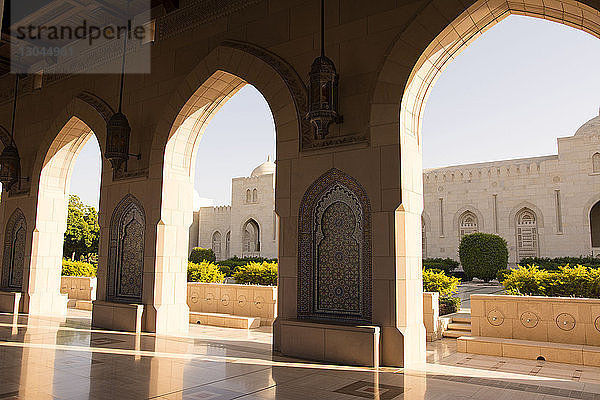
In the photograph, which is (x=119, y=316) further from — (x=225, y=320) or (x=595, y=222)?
(x=595, y=222)

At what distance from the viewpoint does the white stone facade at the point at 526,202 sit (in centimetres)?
1866

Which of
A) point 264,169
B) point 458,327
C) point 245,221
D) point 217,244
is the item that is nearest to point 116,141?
point 458,327

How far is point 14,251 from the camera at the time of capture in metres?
9.95

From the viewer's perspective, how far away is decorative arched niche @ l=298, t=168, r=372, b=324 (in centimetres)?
493

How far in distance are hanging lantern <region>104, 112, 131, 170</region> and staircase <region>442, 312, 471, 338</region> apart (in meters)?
5.75

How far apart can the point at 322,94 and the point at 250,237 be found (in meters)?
24.1

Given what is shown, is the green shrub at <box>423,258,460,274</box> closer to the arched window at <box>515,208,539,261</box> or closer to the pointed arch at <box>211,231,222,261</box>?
the arched window at <box>515,208,539,261</box>

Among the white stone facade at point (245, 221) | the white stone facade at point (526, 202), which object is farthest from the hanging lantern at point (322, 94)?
the white stone facade at point (245, 221)

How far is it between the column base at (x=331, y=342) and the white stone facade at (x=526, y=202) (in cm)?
1722

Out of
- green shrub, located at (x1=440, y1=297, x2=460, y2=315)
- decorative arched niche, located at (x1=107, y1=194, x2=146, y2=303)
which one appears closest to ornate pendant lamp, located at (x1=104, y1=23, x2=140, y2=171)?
decorative arched niche, located at (x1=107, y1=194, x2=146, y2=303)

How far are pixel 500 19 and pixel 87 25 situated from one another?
730 centimetres

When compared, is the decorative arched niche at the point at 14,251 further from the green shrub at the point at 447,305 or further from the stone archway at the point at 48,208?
the green shrub at the point at 447,305

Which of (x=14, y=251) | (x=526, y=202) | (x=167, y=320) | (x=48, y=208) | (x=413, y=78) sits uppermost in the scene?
(x=526, y=202)

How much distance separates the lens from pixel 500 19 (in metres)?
4.84
